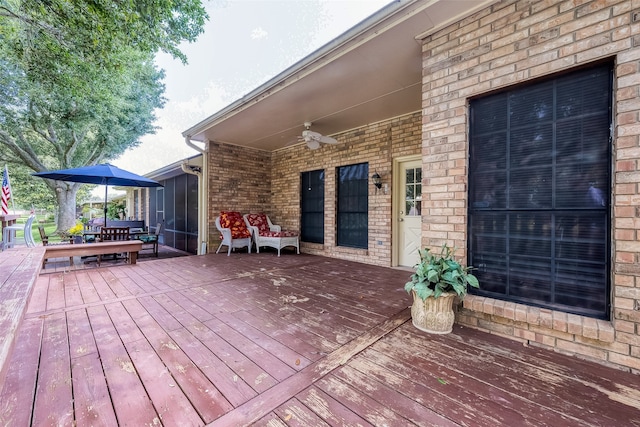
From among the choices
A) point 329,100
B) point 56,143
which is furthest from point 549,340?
point 56,143

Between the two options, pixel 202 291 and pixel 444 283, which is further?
pixel 202 291

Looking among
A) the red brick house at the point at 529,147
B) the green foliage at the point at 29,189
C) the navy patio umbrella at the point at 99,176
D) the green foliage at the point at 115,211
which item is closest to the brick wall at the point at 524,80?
the red brick house at the point at 529,147

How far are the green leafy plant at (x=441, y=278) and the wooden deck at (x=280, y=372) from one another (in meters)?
0.37

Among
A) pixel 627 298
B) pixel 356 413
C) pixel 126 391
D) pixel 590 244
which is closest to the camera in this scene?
pixel 356 413

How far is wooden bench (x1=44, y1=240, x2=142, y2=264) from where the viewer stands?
3.84 metres

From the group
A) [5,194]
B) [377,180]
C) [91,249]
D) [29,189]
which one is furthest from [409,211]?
[29,189]

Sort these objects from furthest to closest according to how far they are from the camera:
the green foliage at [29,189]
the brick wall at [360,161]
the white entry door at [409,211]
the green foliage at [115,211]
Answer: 1. the green foliage at [115,211]
2. the green foliage at [29,189]
3. the brick wall at [360,161]
4. the white entry door at [409,211]

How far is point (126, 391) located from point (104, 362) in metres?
0.43

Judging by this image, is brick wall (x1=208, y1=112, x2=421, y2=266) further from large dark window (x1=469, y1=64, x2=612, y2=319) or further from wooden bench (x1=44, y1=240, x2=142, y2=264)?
large dark window (x1=469, y1=64, x2=612, y2=319)

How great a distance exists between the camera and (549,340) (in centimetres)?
189

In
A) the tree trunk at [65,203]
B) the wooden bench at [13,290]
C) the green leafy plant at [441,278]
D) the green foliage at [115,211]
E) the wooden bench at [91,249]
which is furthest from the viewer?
the green foliage at [115,211]

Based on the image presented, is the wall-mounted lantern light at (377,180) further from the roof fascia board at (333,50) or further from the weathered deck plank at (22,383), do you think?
the weathered deck plank at (22,383)

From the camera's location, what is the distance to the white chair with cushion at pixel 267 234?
594cm

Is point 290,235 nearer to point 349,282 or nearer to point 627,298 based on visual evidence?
point 349,282
